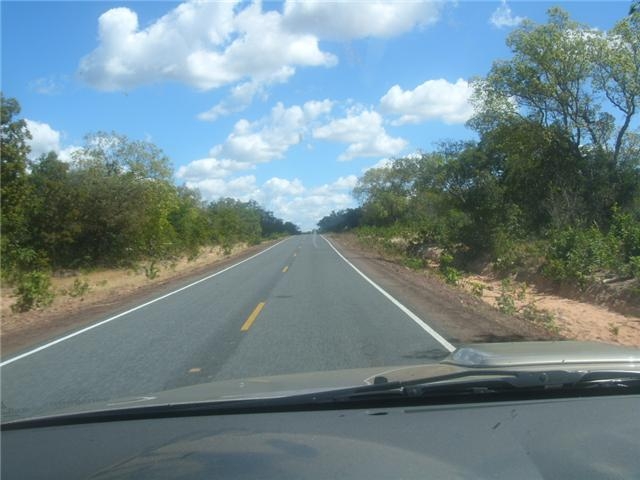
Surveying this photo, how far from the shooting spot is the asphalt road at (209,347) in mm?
→ 7492

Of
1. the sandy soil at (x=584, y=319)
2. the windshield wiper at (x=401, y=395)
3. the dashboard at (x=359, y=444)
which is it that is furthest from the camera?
the sandy soil at (x=584, y=319)

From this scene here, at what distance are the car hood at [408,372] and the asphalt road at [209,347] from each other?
50.9 inches

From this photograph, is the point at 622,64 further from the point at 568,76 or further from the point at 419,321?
the point at 419,321

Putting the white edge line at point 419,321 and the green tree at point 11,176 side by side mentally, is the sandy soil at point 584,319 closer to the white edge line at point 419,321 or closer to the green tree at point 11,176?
the white edge line at point 419,321

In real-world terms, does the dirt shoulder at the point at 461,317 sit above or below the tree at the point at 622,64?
below

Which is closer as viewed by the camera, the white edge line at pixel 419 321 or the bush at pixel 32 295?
the white edge line at pixel 419 321

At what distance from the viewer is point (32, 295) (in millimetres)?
18422

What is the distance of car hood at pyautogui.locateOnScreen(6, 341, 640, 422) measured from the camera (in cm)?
401

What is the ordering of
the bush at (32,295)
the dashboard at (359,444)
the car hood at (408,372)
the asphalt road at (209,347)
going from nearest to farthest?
the dashboard at (359,444) → the car hood at (408,372) → the asphalt road at (209,347) → the bush at (32,295)

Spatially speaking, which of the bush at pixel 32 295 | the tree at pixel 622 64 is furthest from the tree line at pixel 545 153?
the bush at pixel 32 295

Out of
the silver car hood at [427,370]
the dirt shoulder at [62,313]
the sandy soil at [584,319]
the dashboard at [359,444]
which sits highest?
the silver car hood at [427,370]

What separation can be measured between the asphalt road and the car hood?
129 centimetres

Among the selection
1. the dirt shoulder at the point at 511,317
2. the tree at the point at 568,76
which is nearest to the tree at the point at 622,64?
the tree at the point at 568,76

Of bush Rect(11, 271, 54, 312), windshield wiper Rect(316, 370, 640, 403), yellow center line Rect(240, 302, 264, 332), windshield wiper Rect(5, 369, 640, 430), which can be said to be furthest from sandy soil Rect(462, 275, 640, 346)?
bush Rect(11, 271, 54, 312)
